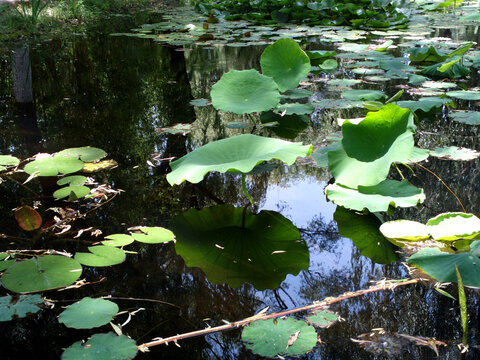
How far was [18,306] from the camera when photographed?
47.8 inches

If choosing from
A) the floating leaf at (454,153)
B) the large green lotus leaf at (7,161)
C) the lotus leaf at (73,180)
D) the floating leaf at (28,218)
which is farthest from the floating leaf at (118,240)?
the floating leaf at (454,153)

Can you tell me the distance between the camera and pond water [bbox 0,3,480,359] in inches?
46.3

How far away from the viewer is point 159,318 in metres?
1.24

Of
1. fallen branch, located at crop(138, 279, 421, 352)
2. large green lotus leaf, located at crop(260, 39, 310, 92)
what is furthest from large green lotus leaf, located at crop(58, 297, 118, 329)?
large green lotus leaf, located at crop(260, 39, 310, 92)

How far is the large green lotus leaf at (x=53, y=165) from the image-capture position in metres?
Result: 1.96

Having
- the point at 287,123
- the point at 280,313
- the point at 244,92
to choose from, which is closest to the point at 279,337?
the point at 280,313

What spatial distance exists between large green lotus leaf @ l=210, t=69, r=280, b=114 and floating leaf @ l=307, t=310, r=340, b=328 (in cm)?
141

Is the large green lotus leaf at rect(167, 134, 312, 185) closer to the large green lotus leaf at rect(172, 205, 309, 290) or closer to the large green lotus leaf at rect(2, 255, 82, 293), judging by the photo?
the large green lotus leaf at rect(172, 205, 309, 290)

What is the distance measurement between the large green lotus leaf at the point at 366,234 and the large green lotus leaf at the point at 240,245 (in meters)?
0.19

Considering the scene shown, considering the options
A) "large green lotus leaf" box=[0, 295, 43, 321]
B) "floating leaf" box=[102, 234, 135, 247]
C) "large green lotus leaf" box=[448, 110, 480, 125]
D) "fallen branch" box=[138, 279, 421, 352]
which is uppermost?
"large green lotus leaf" box=[448, 110, 480, 125]

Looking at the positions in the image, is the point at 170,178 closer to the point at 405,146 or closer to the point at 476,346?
the point at 405,146

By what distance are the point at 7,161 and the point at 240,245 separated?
119cm

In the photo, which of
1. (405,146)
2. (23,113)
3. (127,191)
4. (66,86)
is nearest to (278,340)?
(405,146)

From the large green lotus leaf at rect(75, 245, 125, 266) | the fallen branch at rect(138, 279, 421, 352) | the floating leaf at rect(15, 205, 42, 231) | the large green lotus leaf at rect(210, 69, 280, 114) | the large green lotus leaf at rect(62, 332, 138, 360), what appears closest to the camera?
the large green lotus leaf at rect(62, 332, 138, 360)
